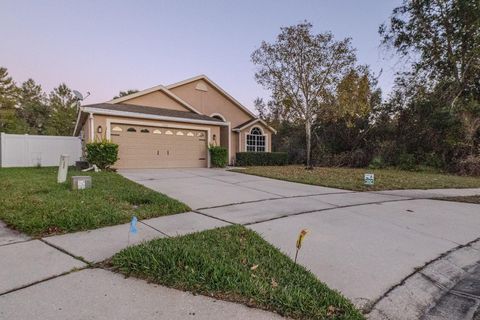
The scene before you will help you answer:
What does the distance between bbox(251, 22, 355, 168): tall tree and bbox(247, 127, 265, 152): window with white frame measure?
413 cm

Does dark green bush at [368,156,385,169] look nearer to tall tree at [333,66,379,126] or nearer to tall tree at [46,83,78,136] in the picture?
tall tree at [333,66,379,126]

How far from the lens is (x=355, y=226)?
14.8 ft

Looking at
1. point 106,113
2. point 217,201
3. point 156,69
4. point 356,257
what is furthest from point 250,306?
point 156,69

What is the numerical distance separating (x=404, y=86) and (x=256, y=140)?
10.0m

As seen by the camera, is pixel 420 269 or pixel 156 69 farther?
pixel 156 69

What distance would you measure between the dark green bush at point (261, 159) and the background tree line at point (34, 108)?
26.7 m

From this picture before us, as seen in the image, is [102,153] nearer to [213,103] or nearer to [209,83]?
[213,103]

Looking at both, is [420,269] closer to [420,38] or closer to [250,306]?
[250,306]

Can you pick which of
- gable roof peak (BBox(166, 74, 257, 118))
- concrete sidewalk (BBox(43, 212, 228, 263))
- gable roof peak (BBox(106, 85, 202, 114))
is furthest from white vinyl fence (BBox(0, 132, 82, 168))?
concrete sidewalk (BBox(43, 212, 228, 263))

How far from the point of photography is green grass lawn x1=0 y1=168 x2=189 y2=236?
397 centimetres

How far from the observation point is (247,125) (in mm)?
18781

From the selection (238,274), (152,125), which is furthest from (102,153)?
(238,274)

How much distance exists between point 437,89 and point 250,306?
18842 millimetres

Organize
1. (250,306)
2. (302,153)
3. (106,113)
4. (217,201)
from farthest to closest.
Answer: (302,153)
(106,113)
(217,201)
(250,306)
